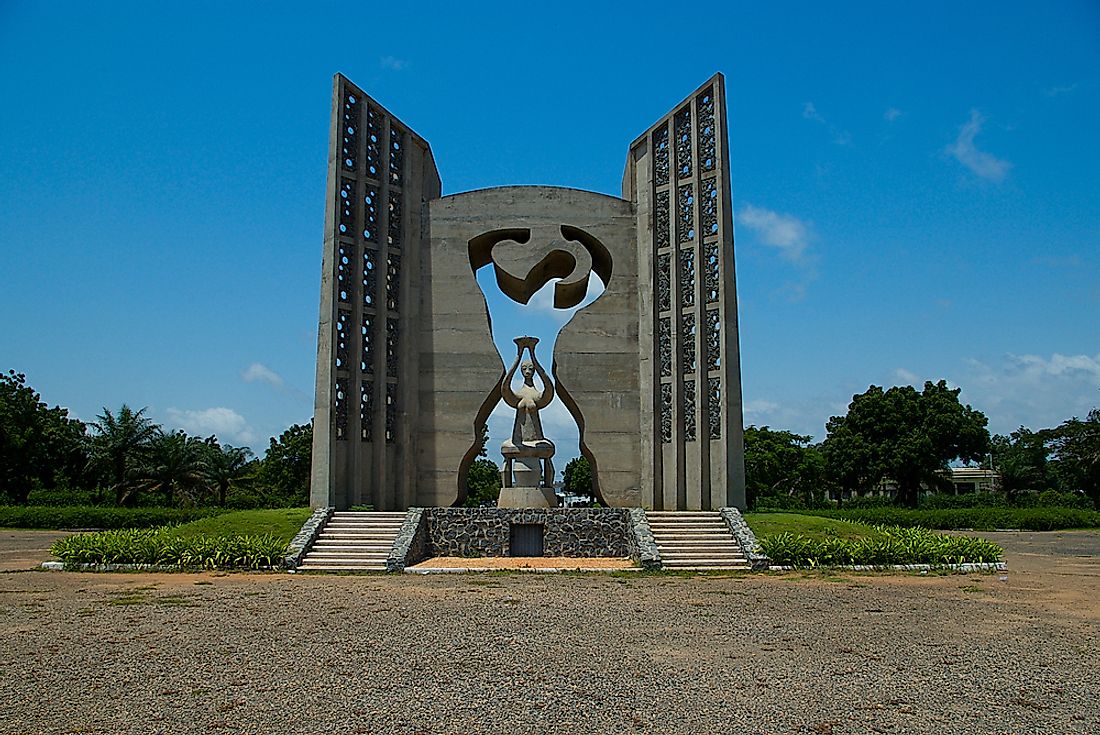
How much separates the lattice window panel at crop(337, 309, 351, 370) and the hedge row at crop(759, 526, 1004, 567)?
31.2 ft

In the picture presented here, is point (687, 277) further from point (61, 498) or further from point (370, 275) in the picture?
point (61, 498)

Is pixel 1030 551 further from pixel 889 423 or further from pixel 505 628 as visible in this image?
pixel 889 423

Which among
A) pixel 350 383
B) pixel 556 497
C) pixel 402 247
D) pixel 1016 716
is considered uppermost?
pixel 402 247

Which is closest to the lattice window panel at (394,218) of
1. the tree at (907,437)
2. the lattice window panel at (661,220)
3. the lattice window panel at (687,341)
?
the lattice window panel at (661,220)

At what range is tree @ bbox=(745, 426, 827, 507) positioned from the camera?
47.0 m

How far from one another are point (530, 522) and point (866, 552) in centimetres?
637

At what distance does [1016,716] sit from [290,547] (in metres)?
13.1

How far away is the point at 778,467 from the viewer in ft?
157

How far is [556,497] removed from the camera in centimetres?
2056

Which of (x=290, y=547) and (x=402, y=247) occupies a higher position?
(x=402, y=247)

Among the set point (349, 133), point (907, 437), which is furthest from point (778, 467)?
point (349, 133)

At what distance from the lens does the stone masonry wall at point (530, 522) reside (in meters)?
18.7

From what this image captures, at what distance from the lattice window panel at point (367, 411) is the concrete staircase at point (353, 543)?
6.70 ft

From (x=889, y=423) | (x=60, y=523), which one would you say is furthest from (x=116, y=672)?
(x=889, y=423)
